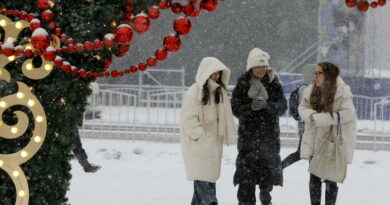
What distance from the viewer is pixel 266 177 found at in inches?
260

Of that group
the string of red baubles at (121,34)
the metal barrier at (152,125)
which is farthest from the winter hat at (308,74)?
the string of red baubles at (121,34)

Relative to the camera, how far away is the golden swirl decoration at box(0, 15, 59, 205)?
251cm

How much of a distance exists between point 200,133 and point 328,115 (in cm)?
130

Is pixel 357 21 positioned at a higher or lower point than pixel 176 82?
higher

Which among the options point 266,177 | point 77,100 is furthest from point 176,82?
point 77,100

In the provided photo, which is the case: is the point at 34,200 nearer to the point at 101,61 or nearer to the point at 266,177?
the point at 101,61

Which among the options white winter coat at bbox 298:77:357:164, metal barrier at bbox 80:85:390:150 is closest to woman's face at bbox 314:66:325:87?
white winter coat at bbox 298:77:357:164

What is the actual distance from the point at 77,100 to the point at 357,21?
16937 mm

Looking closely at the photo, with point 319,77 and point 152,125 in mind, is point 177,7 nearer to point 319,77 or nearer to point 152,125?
point 319,77

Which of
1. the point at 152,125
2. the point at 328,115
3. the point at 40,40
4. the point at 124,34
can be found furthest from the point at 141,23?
the point at 152,125

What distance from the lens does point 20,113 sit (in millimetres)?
2537

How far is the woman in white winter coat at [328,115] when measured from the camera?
249 inches

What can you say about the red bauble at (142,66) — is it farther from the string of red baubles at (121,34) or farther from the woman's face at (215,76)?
the woman's face at (215,76)

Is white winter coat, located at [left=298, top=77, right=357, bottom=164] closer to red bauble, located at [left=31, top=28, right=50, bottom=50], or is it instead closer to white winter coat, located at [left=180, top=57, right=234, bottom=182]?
white winter coat, located at [left=180, top=57, right=234, bottom=182]
